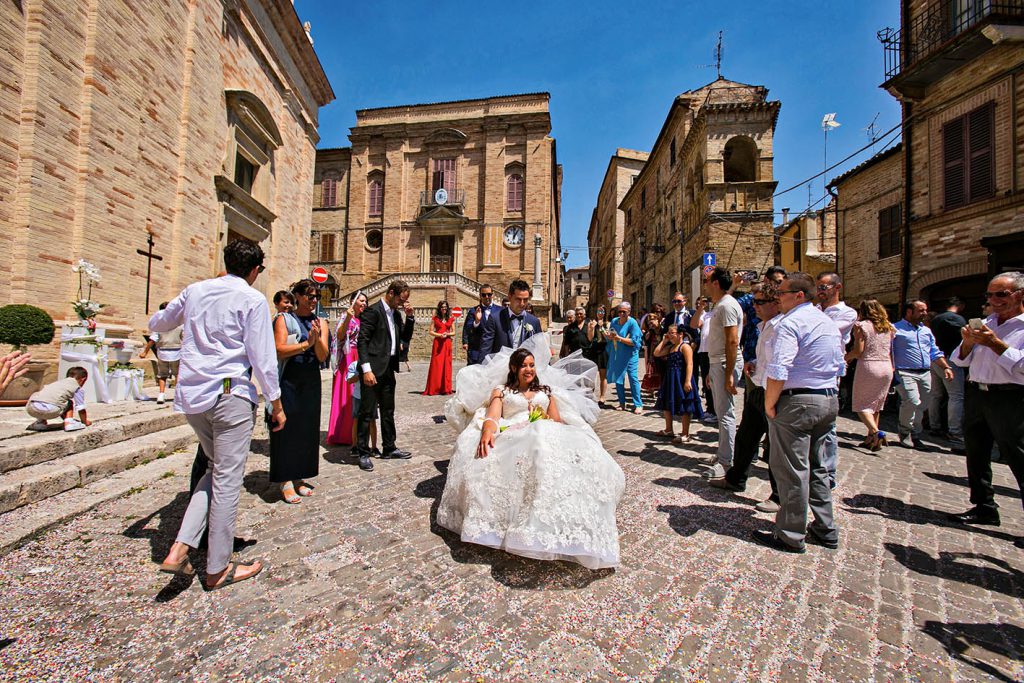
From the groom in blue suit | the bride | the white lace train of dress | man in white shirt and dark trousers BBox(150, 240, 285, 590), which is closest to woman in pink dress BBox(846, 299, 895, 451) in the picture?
the groom in blue suit

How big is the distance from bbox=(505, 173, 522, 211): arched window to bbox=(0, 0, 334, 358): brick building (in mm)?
16683

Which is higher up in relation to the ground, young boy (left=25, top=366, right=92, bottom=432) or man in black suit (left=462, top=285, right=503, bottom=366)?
man in black suit (left=462, top=285, right=503, bottom=366)

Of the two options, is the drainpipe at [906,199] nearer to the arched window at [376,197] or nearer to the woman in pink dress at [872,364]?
the woman in pink dress at [872,364]

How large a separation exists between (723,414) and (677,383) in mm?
1497

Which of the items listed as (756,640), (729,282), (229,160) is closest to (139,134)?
(229,160)

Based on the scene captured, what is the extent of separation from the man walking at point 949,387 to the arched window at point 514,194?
2608cm

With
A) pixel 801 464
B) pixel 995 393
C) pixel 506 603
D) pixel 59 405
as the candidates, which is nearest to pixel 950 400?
pixel 995 393

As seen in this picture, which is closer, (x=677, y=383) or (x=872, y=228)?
(x=677, y=383)

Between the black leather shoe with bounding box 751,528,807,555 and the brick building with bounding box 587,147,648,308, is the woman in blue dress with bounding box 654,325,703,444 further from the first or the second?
the brick building with bounding box 587,147,648,308

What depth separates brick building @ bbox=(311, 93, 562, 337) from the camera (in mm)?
30328

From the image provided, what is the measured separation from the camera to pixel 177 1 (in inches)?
424

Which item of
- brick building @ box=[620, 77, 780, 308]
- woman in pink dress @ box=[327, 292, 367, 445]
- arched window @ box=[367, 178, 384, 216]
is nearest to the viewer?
woman in pink dress @ box=[327, 292, 367, 445]

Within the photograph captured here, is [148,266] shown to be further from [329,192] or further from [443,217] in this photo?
[329,192]

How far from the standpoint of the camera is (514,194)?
3072 cm
